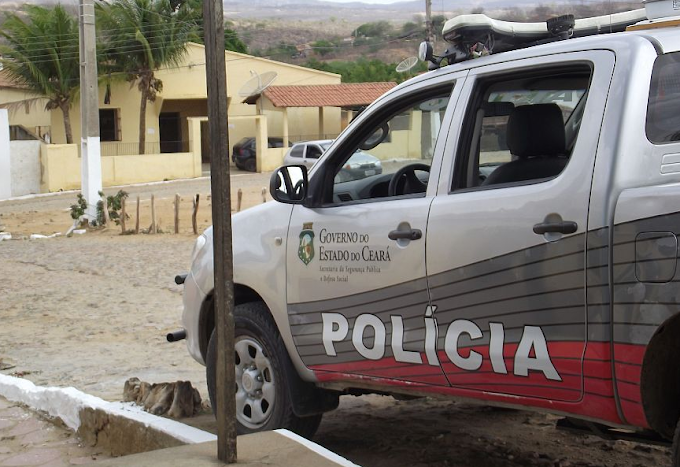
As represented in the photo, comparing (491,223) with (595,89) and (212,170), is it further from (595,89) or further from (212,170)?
(212,170)

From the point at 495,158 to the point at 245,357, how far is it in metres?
1.92

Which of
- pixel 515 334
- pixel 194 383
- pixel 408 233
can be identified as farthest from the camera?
pixel 194 383

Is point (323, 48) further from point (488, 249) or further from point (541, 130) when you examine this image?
point (488, 249)

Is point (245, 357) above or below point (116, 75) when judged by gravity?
below

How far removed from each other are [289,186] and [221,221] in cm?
98

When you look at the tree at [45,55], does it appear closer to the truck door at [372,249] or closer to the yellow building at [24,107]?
the yellow building at [24,107]

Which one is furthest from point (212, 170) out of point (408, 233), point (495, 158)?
point (495, 158)

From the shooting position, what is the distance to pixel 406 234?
4645mm

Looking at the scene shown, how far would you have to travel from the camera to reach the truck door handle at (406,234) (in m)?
4.59

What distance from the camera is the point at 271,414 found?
546 centimetres

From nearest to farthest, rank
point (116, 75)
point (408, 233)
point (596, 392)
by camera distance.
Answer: point (596, 392)
point (408, 233)
point (116, 75)

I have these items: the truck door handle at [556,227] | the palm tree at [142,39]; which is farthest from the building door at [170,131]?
the truck door handle at [556,227]

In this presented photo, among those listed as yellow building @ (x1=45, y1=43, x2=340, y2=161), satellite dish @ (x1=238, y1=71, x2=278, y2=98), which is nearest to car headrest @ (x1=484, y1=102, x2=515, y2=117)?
yellow building @ (x1=45, y1=43, x2=340, y2=161)

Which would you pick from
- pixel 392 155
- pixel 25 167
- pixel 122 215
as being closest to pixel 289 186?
pixel 392 155
